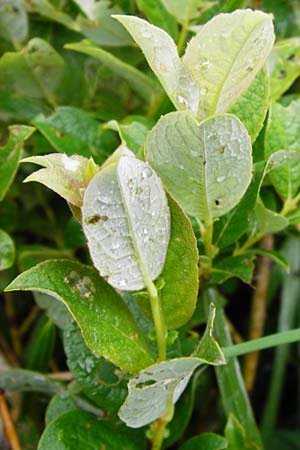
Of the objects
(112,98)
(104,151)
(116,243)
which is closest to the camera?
(116,243)

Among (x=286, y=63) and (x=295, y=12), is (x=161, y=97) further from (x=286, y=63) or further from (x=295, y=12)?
(x=295, y=12)

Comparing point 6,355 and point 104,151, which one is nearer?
point 104,151

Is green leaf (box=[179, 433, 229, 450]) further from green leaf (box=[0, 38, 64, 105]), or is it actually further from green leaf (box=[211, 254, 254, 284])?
green leaf (box=[0, 38, 64, 105])

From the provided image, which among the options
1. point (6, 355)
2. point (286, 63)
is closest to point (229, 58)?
point (286, 63)

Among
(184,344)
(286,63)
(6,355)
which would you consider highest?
(286,63)

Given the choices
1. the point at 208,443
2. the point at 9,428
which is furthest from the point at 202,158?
the point at 9,428

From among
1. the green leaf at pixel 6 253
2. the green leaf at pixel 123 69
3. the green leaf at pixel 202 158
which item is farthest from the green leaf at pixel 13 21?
the green leaf at pixel 202 158
